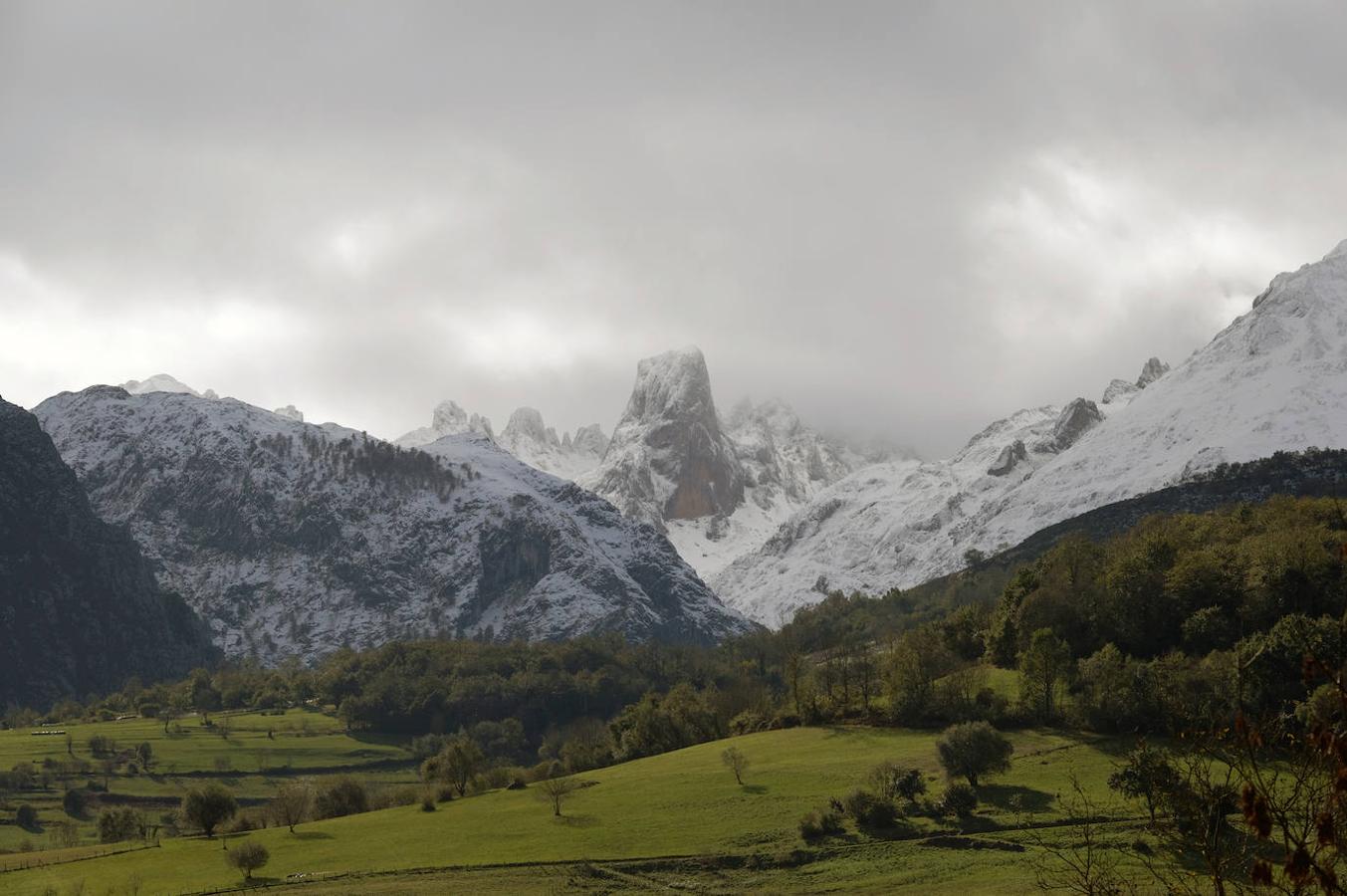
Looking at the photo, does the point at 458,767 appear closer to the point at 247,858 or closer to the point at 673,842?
the point at 247,858

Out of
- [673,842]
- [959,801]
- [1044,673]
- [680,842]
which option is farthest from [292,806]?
[1044,673]

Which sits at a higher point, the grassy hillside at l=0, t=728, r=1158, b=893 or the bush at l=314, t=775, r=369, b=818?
the bush at l=314, t=775, r=369, b=818

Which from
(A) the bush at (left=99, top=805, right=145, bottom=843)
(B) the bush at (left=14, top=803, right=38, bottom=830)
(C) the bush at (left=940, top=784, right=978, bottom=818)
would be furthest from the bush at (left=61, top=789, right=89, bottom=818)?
(C) the bush at (left=940, top=784, right=978, bottom=818)

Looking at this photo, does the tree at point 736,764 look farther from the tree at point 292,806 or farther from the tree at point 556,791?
the tree at point 292,806

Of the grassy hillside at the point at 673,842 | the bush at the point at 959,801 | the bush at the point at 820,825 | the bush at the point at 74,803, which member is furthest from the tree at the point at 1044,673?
the bush at the point at 74,803

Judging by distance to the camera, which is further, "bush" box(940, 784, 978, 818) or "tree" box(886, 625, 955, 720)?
"tree" box(886, 625, 955, 720)

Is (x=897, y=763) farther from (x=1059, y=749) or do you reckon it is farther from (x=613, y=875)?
(x=613, y=875)

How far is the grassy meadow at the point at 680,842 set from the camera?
87500 mm

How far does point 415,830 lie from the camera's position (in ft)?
373

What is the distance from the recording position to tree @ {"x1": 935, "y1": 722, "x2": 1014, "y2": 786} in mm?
102625

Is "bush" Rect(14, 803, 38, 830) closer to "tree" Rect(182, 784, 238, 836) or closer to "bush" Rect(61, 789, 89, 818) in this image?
"bush" Rect(61, 789, 89, 818)

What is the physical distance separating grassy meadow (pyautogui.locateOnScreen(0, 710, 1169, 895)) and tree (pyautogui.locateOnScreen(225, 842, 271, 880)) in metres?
1.04

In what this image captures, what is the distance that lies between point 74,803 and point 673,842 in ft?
383

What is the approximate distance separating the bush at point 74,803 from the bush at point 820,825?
122 meters
